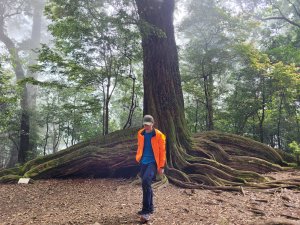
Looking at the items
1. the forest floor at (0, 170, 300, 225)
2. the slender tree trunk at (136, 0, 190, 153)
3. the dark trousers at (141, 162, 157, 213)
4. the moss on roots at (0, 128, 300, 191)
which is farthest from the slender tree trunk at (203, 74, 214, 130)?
the dark trousers at (141, 162, 157, 213)

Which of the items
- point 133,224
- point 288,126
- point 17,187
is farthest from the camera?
point 288,126

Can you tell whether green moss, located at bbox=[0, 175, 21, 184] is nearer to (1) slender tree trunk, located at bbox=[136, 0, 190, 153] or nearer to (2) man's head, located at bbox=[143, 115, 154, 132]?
(1) slender tree trunk, located at bbox=[136, 0, 190, 153]

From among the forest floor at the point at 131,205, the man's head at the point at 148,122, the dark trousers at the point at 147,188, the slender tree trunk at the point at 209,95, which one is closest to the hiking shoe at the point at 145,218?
the forest floor at the point at 131,205

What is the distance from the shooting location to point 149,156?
4.62 metres

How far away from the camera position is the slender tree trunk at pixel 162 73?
7.92 metres

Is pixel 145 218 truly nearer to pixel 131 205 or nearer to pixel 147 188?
pixel 147 188

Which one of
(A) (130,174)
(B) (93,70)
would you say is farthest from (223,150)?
(B) (93,70)

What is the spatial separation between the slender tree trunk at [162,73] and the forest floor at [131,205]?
1956 mm

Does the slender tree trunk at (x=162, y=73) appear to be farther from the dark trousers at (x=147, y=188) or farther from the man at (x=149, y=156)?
the dark trousers at (x=147, y=188)

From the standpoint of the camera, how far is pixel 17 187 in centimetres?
715

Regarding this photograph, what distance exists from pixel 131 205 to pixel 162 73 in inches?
167

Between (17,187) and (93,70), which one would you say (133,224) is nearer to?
(17,187)

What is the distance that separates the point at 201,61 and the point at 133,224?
33.3 ft

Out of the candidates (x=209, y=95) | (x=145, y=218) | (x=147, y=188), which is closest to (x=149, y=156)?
(x=147, y=188)
